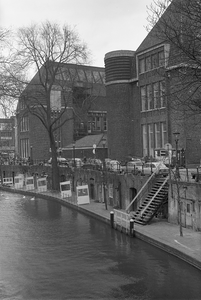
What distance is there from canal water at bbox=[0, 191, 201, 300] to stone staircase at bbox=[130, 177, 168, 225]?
1901 mm

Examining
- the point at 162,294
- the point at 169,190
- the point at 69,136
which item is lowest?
the point at 162,294

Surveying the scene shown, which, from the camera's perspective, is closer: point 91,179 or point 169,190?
point 169,190

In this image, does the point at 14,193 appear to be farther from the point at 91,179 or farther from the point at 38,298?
the point at 38,298

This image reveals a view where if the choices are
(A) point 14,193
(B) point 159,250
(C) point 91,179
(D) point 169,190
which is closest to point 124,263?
(B) point 159,250

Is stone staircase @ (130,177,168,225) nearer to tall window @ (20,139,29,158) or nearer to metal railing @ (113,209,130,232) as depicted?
metal railing @ (113,209,130,232)

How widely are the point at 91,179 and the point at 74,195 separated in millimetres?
3550

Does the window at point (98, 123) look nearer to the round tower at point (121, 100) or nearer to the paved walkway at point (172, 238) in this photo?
the round tower at point (121, 100)

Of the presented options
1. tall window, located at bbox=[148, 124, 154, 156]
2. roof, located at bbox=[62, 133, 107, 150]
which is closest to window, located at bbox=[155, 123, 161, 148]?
tall window, located at bbox=[148, 124, 154, 156]

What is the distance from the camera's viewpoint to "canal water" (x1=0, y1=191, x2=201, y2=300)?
1579 cm

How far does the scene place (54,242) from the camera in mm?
24609

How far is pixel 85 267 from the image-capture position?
1916 cm

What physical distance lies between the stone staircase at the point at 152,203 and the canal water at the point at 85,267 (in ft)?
6.24

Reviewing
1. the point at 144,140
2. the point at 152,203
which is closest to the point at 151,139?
the point at 144,140

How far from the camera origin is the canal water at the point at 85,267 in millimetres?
15789
